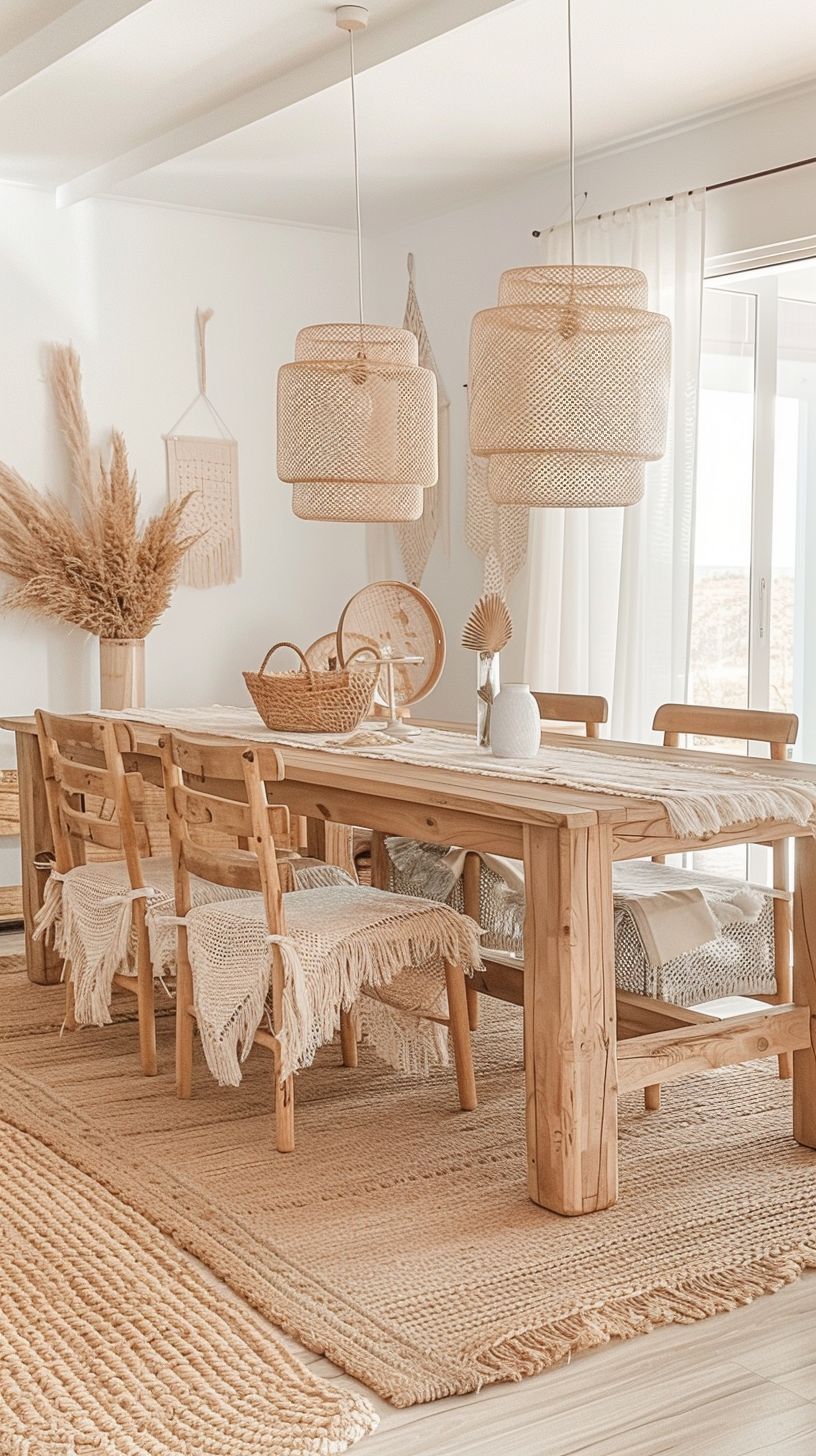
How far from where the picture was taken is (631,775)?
2764 mm

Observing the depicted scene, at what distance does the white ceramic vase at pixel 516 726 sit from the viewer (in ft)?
10.1

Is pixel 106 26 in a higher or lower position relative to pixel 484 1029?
higher

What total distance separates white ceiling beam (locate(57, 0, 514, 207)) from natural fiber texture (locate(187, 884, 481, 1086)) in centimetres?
217

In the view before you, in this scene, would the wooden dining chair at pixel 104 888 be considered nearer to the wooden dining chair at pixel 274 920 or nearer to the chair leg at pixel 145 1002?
the chair leg at pixel 145 1002

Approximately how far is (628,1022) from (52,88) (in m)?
3.05

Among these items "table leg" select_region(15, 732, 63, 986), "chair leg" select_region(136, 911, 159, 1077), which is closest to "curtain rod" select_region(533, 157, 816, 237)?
"table leg" select_region(15, 732, 63, 986)

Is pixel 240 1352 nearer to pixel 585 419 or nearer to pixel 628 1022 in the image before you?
pixel 628 1022

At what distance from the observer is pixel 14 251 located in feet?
16.7

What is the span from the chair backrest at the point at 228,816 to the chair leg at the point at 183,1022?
98mm

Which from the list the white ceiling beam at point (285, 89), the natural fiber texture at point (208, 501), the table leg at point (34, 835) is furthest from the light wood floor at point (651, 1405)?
the natural fiber texture at point (208, 501)

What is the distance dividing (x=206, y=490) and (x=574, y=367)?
2.93 metres

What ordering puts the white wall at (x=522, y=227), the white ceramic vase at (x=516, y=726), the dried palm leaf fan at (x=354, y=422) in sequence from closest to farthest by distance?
the white ceramic vase at (x=516, y=726), the dried palm leaf fan at (x=354, y=422), the white wall at (x=522, y=227)

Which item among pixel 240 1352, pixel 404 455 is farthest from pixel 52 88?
pixel 240 1352

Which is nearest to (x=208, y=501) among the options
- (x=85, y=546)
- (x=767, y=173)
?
(x=85, y=546)
